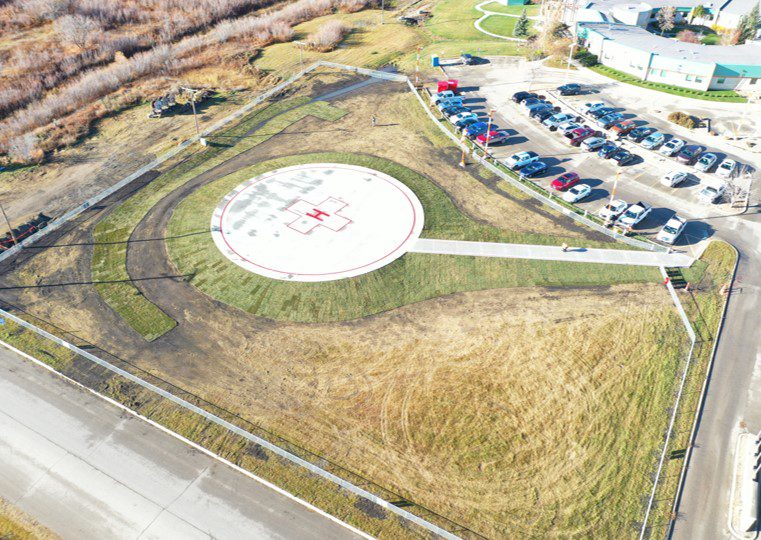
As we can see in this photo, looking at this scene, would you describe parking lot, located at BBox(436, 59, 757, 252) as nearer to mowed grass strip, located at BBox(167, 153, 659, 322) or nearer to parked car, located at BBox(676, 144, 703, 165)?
parked car, located at BBox(676, 144, 703, 165)

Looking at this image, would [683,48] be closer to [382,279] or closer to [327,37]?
[327,37]

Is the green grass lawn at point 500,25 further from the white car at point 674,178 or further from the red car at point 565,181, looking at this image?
the white car at point 674,178

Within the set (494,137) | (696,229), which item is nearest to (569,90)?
(494,137)

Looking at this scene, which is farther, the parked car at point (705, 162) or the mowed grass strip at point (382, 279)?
the parked car at point (705, 162)

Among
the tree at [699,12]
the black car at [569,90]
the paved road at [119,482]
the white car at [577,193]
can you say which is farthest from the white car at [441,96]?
the tree at [699,12]

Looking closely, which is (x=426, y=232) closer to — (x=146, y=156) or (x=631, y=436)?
(x=631, y=436)
